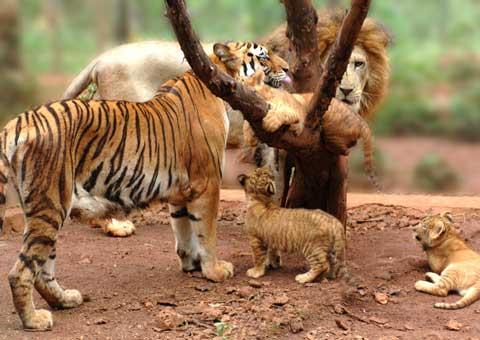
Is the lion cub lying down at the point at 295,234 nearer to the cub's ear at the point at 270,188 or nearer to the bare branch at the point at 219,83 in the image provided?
the cub's ear at the point at 270,188

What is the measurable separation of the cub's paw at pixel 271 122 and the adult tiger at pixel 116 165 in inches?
22.1

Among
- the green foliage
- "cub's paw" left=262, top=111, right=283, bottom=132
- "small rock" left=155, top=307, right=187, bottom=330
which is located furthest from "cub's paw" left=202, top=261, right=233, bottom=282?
the green foliage

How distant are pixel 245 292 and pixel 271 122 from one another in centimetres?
104

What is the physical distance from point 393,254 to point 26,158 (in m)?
2.81

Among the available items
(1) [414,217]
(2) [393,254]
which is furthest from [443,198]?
(2) [393,254]

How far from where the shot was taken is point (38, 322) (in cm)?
468

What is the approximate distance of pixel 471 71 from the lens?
62.1 ft

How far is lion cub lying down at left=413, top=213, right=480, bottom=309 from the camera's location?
533 centimetres

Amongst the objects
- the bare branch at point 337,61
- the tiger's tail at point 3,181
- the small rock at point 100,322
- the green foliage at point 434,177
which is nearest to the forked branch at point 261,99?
the bare branch at point 337,61

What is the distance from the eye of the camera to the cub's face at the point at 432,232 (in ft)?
18.7

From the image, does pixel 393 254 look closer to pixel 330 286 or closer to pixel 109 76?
pixel 330 286

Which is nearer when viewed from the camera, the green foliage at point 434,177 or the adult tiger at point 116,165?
the adult tiger at point 116,165

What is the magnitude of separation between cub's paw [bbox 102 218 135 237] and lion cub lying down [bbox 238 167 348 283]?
4.90ft

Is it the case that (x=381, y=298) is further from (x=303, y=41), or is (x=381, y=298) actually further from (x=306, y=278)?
(x=303, y=41)
